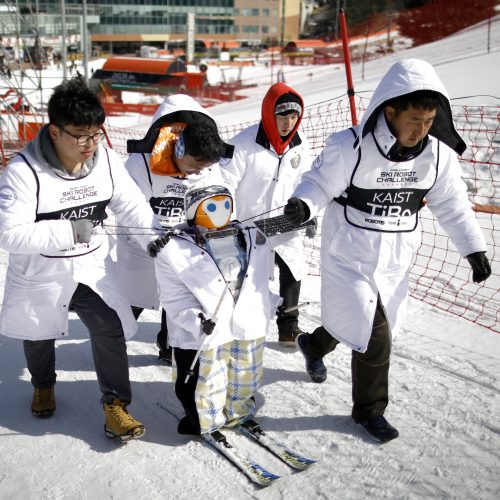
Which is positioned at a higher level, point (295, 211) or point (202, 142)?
point (202, 142)

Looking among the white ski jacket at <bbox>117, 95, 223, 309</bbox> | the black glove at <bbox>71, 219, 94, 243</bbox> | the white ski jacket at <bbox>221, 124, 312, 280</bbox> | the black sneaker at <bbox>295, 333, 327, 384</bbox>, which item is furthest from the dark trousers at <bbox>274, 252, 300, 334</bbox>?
the black glove at <bbox>71, 219, 94, 243</bbox>

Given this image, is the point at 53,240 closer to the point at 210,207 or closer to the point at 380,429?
the point at 210,207

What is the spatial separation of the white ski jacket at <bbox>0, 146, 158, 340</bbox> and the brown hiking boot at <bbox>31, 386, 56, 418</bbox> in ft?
1.59

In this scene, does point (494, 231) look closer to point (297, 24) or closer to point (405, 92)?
point (405, 92)

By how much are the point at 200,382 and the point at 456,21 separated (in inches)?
1063

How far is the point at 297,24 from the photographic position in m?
66.6

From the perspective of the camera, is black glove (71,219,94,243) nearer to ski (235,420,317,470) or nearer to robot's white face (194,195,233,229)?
robot's white face (194,195,233,229)

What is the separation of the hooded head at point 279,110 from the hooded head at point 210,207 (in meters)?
1.39

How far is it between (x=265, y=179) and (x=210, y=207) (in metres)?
1.44

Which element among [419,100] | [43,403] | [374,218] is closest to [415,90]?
[419,100]

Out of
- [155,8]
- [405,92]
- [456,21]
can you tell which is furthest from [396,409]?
[155,8]

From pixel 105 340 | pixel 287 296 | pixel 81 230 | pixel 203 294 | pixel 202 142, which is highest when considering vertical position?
pixel 202 142

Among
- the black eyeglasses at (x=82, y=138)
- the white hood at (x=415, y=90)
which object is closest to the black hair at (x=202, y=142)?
the black eyeglasses at (x=82, y=138)

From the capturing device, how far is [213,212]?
3.34 metres
